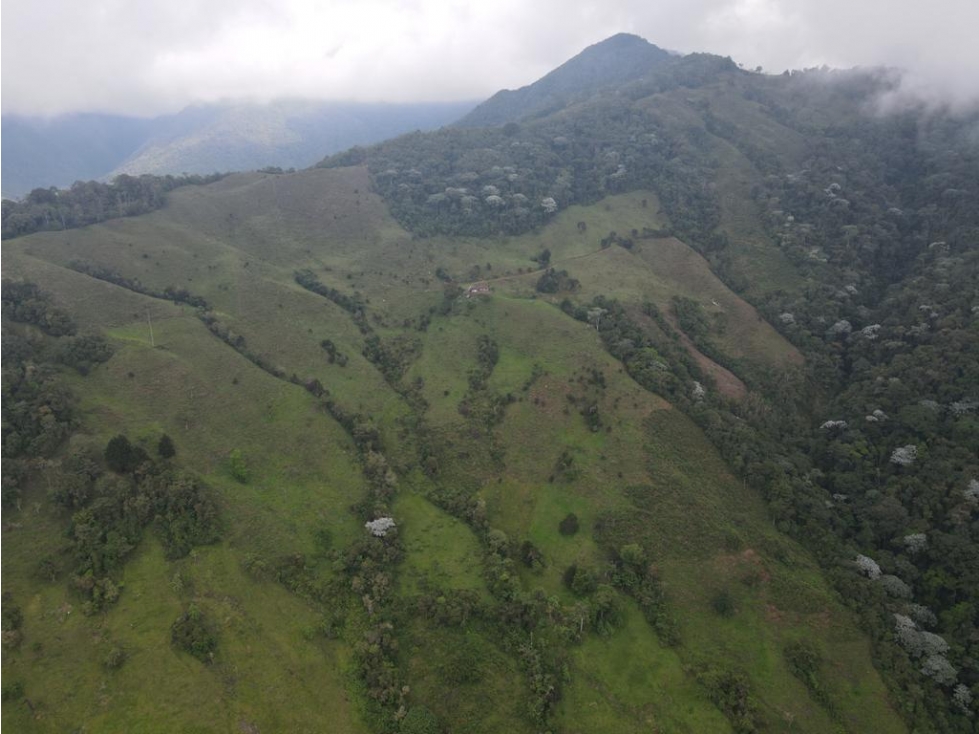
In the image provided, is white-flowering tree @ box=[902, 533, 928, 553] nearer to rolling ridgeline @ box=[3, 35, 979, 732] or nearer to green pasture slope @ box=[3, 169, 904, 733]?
rolling ridgeline @ box=[3, 35, 979, 732]

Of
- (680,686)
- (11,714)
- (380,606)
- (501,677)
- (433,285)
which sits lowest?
(680,686)

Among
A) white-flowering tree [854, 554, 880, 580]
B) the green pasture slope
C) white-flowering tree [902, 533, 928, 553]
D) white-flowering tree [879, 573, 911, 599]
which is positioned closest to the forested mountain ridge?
white-flowering tree [879, 573, 911, 599]

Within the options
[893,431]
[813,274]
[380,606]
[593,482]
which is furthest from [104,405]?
[813,274]

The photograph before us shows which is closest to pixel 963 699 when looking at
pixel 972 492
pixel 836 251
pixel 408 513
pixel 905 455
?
pixel 972 492

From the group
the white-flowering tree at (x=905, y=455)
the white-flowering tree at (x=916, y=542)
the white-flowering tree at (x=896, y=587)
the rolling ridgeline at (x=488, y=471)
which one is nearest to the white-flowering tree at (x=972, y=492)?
the rolling ridgeline at (x=488, y=471)

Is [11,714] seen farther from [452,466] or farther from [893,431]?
[893,431]

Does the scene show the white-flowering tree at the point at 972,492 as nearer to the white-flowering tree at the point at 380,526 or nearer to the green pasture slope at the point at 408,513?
the green pasture slope at the point at 408,513
